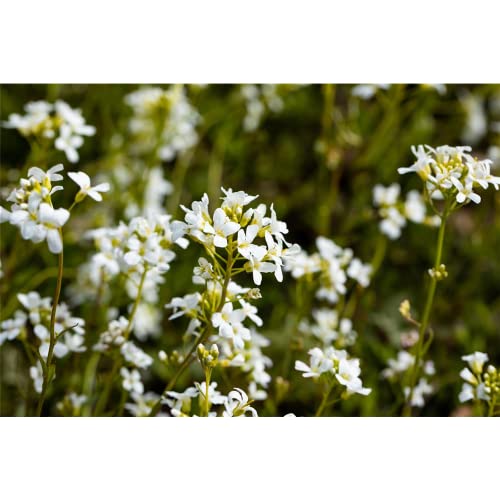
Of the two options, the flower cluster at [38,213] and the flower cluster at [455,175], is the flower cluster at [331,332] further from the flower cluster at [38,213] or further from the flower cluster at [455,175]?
the flower cluster at [38,213]

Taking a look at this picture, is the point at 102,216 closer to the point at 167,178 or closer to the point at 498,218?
the point at 167,178

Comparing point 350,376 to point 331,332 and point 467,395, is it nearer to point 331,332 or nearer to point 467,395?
point 467,395

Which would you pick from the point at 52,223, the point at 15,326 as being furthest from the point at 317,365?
the point at 15,326

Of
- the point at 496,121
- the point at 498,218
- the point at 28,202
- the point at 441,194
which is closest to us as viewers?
the point at 28,202

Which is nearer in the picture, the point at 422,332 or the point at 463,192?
the point at 463,192

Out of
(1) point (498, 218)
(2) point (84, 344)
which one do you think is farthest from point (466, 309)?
(2) point (84, 344)

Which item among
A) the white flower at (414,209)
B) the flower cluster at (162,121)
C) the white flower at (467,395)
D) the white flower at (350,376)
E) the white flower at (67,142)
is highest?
the flower cluster at (162,121)

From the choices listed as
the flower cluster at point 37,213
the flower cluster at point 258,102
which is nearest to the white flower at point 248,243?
the flower cluster at point 37,213
